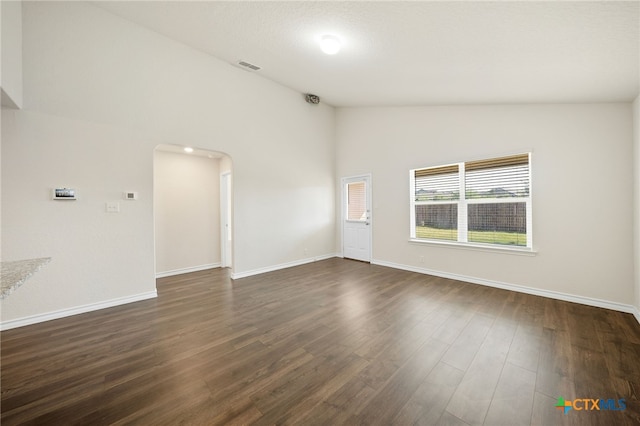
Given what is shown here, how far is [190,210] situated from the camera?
209 inches

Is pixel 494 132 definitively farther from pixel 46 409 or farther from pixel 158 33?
pixel 46 409

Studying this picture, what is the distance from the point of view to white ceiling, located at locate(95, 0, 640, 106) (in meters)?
2.02

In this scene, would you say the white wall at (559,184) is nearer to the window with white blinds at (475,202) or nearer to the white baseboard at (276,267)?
the window with white blinds at (475,202)

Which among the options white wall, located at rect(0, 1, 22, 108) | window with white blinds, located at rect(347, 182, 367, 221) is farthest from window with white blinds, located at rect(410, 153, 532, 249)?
white wall, located at rect(0, 1, 22, 108)

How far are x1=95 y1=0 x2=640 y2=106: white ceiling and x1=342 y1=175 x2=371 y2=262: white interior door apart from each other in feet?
7.63

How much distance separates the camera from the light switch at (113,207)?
3348mm

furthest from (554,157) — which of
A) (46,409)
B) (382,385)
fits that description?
(46,409)

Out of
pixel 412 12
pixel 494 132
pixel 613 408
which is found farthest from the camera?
pixel 494 132

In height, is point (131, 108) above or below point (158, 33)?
below

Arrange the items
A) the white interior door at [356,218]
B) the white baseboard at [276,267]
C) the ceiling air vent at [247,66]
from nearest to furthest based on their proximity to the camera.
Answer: the ceiling air vent at [247,66] → the white baseboard at [276,267] → the white interior door at [356,218]

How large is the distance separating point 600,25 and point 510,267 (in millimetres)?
3153

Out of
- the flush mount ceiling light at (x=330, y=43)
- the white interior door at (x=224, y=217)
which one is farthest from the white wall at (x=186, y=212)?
the flush mount ceiling light at (x=330, y=43)

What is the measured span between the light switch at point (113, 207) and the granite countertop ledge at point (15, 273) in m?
1.77

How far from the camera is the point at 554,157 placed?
11.4 ft
